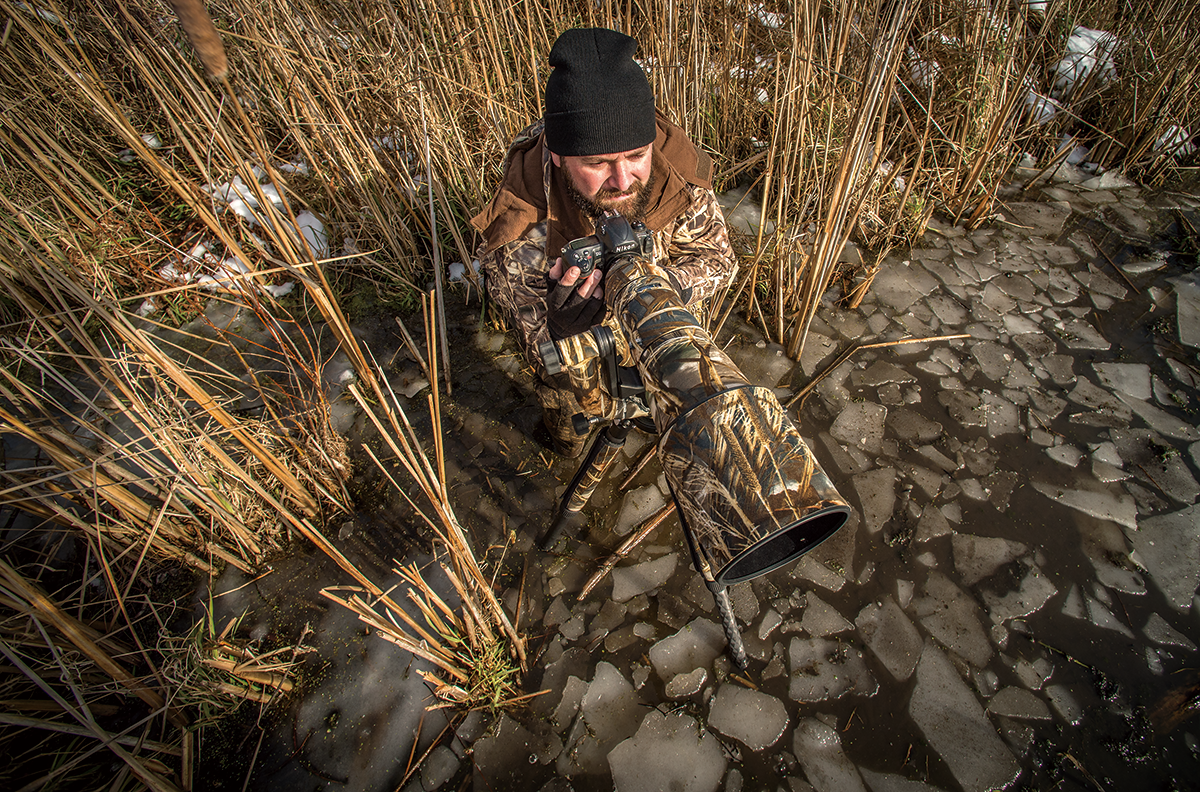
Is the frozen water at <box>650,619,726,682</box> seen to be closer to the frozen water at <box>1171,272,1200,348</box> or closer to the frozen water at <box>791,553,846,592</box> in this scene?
the frozen water at <box>791,553,846,592</box>

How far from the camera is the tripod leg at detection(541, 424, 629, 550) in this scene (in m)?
1.81

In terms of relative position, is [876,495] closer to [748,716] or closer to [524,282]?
[748,716]

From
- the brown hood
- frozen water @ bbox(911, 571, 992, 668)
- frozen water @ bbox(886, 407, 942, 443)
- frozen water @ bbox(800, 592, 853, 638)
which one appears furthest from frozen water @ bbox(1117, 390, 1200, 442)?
the brown hood

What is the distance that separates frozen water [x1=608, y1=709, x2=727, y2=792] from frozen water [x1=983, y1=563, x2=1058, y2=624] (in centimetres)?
124

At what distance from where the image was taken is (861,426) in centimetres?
250

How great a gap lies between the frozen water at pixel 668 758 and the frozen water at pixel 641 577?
0.44 meters

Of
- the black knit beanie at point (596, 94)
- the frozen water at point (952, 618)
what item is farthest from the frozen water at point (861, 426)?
the black knit beanie at point (596, 94)

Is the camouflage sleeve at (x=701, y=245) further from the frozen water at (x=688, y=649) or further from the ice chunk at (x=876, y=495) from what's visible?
the frozen water at (x=688, y=649)

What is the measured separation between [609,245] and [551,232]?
2.11ft

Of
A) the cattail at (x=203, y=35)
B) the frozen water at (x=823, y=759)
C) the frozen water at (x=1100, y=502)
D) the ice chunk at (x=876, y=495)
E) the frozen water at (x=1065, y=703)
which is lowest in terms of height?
the frozen water at (x=823, y=759)

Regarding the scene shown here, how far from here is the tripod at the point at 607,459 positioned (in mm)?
1425

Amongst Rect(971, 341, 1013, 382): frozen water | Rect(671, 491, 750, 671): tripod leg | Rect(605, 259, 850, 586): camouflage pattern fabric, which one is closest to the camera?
Rect(605, 259, 850, 586): camouflage pattern fabric

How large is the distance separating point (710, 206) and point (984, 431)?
1.79m

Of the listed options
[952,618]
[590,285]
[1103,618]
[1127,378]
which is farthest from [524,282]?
[1127,378]
